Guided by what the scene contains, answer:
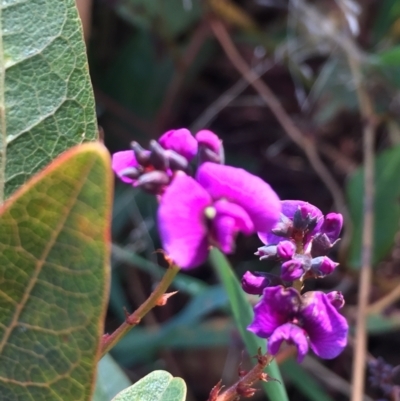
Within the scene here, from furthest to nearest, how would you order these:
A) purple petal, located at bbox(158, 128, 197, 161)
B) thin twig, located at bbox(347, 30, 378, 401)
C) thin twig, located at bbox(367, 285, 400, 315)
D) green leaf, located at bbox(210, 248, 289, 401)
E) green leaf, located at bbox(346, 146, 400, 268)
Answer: green leaf, located at bbox(346, 146, 400, 268), thin twig, located at bbox(367, 285, 400, 315), thin twig, located at bbox(347, 30, 378, 401), green leaf, located at bbox(210, 248, 289, 401), purple petal, located at bbox(158, 128, 197, 161)

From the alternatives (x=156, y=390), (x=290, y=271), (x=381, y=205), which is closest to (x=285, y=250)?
A: (x=290, y=271)

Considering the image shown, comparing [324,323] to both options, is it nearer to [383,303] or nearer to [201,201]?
[201,201]

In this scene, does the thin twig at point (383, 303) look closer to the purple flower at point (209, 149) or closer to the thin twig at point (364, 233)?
the thin twig at point (364, 233)

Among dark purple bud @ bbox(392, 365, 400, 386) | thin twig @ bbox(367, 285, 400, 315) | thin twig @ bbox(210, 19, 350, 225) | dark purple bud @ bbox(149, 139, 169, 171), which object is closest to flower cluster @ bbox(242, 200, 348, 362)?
dark purple bud @ bbox(149, 139, 169, 171)

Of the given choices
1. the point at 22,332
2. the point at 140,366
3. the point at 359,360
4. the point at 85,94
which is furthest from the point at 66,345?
the point at 140,366

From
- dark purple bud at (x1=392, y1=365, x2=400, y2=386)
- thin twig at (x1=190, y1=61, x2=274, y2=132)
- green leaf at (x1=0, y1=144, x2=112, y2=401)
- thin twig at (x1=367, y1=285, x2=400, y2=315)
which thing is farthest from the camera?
thin twig at (x1=190, y1=61, x2=274, y2=132)

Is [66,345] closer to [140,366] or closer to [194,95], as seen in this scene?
[140,366]

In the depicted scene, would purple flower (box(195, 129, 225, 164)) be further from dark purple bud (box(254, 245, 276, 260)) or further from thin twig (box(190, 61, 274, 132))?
thin twig (box(190, 61, 274, 132))

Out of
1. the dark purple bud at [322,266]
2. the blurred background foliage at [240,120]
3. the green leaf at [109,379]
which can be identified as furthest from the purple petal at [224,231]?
the blurred background foliage at [240,120]
